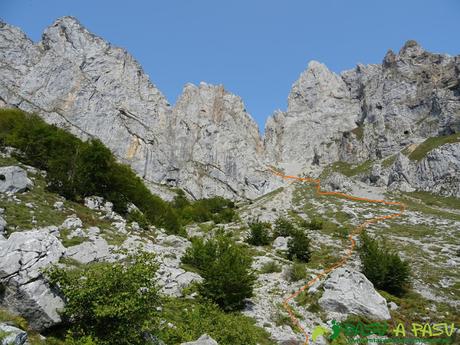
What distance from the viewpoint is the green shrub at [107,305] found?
9062mm

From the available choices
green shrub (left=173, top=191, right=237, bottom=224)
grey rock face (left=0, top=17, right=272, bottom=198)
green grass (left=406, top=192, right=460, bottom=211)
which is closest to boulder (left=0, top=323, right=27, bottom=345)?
green shrub (left=173, top=191, right=237, bottom=224)

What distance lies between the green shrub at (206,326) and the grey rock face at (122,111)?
10612 cm

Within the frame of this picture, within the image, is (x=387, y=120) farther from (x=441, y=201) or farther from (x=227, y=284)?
(x=227, y=284)

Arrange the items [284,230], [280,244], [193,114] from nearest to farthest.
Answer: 1. [280,244]
2. [284,230]
3. [193,114]

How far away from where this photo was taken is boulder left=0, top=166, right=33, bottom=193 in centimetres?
2183

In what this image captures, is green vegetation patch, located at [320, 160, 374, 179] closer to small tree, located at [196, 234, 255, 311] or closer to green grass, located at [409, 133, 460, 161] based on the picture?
green grass, located at [409, 133, 460, 161]

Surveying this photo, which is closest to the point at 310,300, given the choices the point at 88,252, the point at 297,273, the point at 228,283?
the point at 297,273

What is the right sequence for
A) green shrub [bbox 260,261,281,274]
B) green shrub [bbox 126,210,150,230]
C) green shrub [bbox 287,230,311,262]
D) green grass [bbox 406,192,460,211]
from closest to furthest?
1. green shrub [bbox 260,261,281,274]
2. green shrub [bbox 287,230,311,262]
3. green shrub [bbox 126,210,150,230]
4. green grass [bbox 406,192,460,211]

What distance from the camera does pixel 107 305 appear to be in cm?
904

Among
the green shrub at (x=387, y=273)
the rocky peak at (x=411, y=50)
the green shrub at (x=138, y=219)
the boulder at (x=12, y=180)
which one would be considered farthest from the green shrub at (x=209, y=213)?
the rocky peak at (x=411, y=50)
